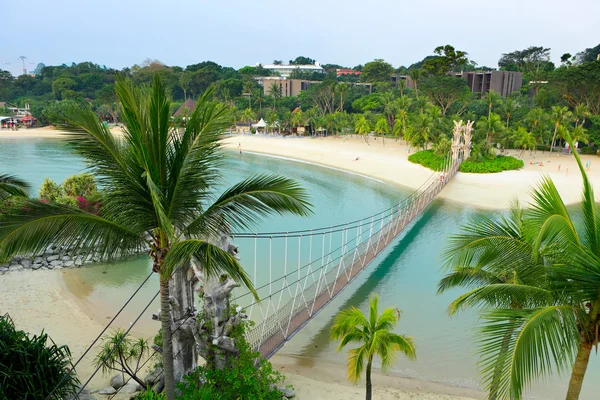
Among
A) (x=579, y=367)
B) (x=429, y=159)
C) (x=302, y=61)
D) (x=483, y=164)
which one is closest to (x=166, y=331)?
(x=579, y=367)

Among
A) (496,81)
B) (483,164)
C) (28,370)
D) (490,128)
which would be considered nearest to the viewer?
(28,370)

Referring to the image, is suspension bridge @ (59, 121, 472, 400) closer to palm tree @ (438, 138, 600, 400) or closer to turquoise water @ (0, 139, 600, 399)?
turquoise water @ (0, 139, 600, 399)

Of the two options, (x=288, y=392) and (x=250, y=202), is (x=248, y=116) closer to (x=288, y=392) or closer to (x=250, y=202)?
(x=288, y=392)

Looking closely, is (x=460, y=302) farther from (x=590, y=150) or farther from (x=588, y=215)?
(x=590, y=150)

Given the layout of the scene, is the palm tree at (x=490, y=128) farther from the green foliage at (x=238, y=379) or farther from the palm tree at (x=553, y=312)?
the palm tree at (x=553, y=312)

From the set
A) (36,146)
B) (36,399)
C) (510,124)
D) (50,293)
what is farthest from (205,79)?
(36,399)
